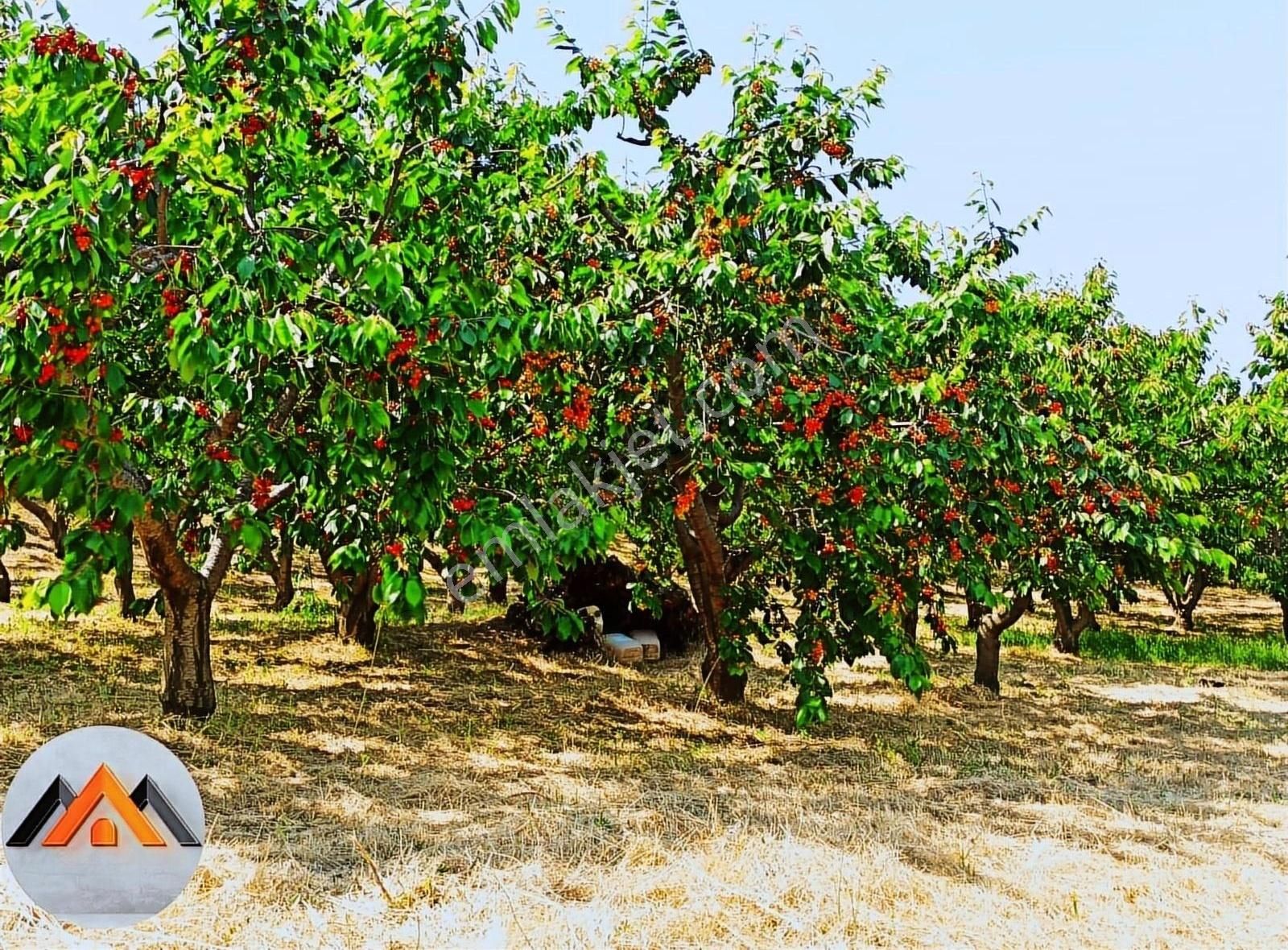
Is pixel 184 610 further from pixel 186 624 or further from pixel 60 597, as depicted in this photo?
pixel 60 597

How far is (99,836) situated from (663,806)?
8.74ft

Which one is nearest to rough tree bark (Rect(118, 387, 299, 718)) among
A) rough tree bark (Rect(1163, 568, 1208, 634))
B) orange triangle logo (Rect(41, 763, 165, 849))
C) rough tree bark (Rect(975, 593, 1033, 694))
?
orange triangle logo (Rect(41, 763, 165, 849))

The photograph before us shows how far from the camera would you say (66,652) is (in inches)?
334

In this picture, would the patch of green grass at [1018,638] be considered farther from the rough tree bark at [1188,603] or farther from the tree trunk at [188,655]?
the tree trunk at [188,655]

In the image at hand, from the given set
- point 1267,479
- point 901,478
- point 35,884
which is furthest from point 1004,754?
point 1267,479

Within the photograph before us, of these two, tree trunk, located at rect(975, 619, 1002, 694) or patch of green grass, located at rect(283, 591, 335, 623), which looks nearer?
tree trunk, located at rect(975, 619, 1002, 694)

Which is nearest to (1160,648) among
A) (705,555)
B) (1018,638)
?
(1018,638)

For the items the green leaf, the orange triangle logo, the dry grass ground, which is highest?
the green leaf

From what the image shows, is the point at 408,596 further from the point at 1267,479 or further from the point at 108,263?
the point at 1267,479

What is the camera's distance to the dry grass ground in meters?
3.61

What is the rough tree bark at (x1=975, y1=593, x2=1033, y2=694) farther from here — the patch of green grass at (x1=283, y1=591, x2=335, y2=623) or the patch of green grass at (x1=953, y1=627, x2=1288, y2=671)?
the patch of green grass at (x1=283, y1=591, x2=335, y2=623)

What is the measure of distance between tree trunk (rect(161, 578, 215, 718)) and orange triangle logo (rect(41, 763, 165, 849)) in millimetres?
2763

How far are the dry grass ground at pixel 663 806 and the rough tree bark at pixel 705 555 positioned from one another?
1.28 ft

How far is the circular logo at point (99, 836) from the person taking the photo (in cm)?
345
